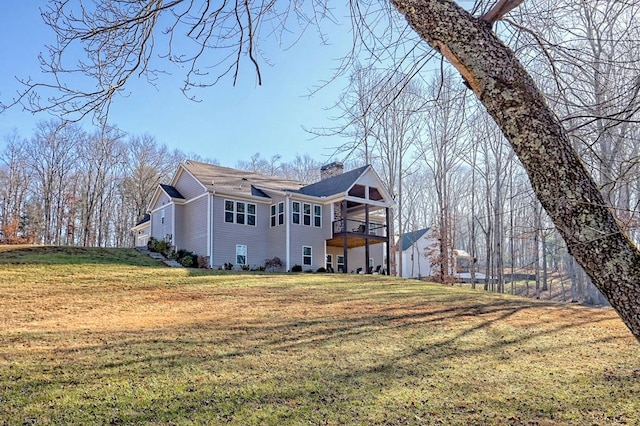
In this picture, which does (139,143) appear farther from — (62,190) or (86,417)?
(86,417)

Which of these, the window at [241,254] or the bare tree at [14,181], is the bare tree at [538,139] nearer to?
the window at [241,254]

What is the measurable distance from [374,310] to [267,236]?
33.1 feet

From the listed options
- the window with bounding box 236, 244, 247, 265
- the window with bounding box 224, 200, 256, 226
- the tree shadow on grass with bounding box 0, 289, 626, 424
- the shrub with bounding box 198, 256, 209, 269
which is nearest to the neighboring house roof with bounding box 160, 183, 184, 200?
the window with bounding box 224, 200, 256, 226

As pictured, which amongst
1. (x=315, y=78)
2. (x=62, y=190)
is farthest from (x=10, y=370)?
(x=62, y=190)

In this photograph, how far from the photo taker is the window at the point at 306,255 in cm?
1889

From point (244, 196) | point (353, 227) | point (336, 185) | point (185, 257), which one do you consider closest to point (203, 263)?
point (185, 257)

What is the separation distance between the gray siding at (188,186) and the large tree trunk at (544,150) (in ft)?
54.8

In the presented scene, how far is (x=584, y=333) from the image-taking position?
8688mm

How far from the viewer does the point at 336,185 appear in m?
20.3

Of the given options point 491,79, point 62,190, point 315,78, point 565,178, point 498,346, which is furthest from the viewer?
point 62,190

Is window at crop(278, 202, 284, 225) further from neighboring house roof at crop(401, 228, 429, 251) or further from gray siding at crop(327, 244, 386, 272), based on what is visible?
neighboring house roof at crop(401, 228, 429, 251)

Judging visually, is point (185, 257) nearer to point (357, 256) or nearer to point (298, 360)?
point (357, 256)

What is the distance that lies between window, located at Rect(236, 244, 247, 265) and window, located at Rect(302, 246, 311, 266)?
8.08ft

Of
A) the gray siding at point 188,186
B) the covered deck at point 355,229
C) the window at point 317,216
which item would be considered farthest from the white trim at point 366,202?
Result: the gray siding at point 188,186
